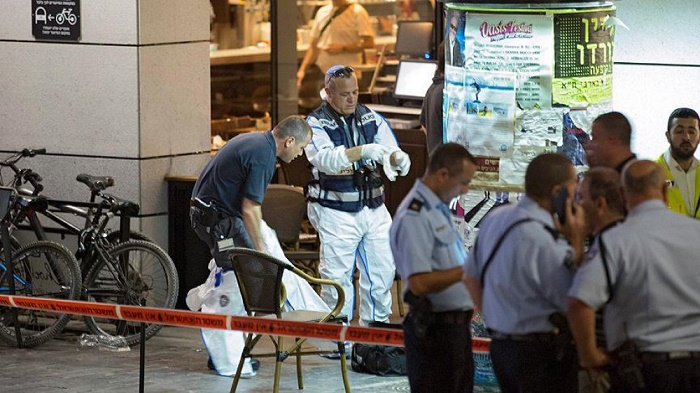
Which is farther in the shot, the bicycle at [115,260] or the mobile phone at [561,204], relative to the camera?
the bicycle at [115,260]

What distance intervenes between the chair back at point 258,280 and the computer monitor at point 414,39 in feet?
22.9

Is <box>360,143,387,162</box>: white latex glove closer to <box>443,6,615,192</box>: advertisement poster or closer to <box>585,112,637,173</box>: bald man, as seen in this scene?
<box>443,6,615,192</box>: advertisement poster

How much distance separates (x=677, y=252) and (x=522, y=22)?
8.82ft

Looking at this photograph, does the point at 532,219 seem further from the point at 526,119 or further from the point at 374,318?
the point at 374,318

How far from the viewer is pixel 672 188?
9109 millimetres

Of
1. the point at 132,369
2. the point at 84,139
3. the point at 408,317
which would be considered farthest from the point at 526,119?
the point at 84,139

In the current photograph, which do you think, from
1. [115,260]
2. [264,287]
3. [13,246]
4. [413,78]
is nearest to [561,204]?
[264,287]

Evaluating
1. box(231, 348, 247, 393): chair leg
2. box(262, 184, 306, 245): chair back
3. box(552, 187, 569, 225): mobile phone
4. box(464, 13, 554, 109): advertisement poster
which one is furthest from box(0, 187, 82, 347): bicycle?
box(552, 187, 569, 225): mobile phone

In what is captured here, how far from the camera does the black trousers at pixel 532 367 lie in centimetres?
655

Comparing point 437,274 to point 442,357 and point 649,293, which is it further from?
point 649,293

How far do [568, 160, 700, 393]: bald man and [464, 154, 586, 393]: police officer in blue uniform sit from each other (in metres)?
0.22

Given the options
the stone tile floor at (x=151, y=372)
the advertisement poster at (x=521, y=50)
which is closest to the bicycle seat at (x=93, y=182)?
the stone tile floor at (x=151, y=372)

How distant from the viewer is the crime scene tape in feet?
27.0

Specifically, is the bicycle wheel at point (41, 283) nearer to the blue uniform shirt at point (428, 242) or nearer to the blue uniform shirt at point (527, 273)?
the blue uniform shirt at point (428, 242)
